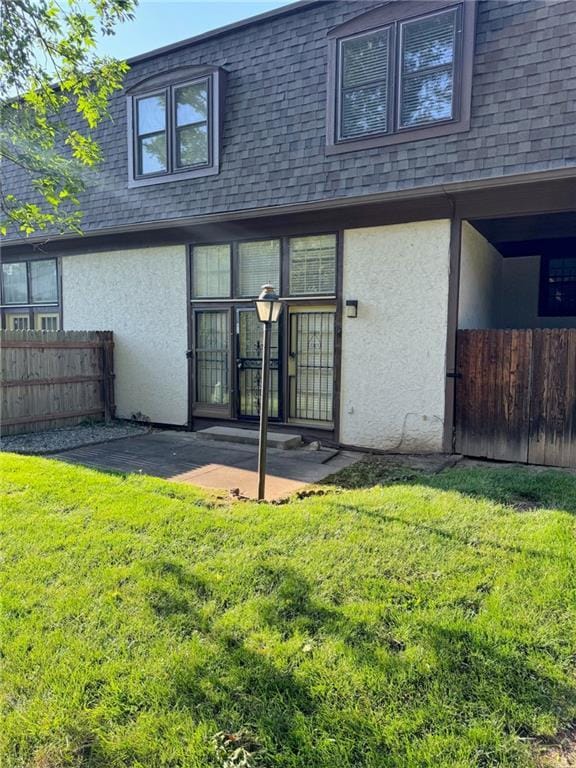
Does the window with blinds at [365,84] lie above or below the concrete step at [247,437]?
above

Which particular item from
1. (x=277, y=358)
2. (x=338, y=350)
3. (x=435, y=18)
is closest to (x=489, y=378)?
(x=338, y=350)

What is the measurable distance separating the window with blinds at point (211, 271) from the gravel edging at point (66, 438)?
2.52m

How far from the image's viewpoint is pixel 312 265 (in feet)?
23.6

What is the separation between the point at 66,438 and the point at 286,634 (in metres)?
5.91

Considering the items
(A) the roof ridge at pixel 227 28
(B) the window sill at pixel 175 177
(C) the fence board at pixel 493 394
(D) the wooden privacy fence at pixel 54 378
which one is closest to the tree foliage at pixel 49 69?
(B) the window sill at pixel 175 177

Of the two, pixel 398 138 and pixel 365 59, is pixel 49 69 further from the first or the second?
pixel 398 138

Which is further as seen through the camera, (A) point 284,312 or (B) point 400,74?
(A) point 284,312

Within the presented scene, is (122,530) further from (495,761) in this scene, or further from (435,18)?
(435,18)

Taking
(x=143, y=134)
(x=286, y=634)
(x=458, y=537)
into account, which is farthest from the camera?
(x=143, y=134)

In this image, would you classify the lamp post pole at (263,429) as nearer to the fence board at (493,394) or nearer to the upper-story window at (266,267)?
the upper-story window at (266,267)

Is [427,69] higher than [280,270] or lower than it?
higher

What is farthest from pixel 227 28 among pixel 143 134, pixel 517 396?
pixel 517 396

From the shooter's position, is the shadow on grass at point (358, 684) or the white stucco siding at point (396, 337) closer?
the shadow on grass at point (358, 684)

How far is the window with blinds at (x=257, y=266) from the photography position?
746 centimetres
